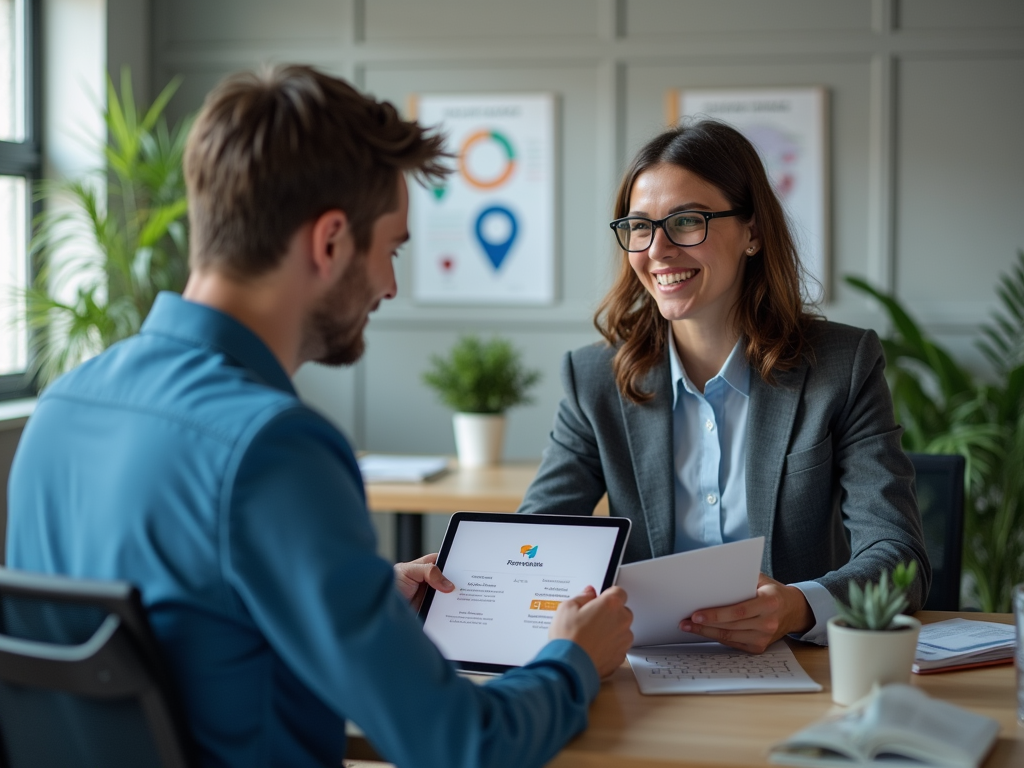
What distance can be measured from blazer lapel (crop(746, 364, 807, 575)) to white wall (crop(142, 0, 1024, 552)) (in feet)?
7.20

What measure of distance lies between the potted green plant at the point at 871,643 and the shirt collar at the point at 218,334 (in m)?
0.67

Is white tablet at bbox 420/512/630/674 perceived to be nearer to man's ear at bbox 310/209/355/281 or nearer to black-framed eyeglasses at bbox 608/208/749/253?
man's ear at bbox 310/209/355/281

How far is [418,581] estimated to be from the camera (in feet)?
4.69

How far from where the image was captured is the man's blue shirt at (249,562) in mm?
907

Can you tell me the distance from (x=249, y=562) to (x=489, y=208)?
3370 mm

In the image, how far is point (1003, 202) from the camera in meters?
3.88

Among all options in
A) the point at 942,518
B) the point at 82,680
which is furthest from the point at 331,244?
the point at 942,518

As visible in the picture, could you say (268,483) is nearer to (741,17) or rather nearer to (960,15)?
(741,17)

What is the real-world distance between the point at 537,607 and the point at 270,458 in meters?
0.52

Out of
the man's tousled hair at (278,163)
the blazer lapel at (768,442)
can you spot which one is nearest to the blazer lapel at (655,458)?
the blazer lapel at (768,442)

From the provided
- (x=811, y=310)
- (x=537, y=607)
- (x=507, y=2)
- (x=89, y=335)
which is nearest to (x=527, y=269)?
(x=507, y=2)

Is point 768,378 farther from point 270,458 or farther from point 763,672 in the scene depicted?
point 270,458

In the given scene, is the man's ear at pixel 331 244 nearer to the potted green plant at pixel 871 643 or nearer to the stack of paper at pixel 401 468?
the potted green plant at pixel 871 643

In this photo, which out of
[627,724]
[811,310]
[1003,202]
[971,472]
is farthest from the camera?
[1003,202]
